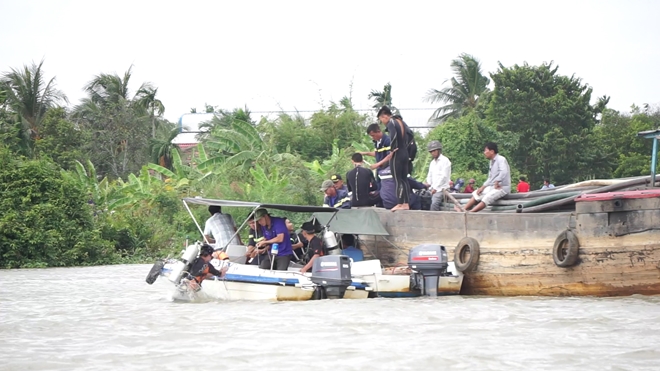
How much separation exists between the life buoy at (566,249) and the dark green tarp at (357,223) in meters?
3.06

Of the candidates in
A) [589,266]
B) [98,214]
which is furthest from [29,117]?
[589,266]

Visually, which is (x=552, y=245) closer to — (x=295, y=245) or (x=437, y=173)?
(x=437, y=173)

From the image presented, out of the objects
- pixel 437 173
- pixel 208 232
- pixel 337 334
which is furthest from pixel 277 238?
pixel 337 334

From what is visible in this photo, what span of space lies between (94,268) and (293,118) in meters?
14.4

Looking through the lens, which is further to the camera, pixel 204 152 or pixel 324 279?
pixel 204 152

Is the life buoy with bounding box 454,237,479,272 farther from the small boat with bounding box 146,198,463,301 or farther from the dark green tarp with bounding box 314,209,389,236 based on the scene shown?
the dark green tarp with bounding box 314,209,389,236

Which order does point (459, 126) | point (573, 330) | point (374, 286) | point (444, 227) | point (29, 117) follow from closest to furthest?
1. point (573, 330)
2. point (374, 286)
3. point (444, 227)
4. point (459, 126)
5. point (29, 117)

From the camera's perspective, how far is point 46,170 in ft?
70.9

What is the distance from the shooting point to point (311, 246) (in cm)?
1470

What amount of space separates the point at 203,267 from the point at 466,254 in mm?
3868

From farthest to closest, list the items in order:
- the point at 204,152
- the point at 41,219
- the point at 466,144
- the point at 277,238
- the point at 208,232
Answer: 1. the point at 466,144
2. the point at 204,152
3. the point at 41,219
4. the point at 208,232
5. the point at 277,238

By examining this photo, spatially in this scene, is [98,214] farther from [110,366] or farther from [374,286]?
[110,366]

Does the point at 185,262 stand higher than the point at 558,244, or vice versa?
the point at 558,244

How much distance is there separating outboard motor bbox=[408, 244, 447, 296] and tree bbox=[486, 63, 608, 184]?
76.5 feet
